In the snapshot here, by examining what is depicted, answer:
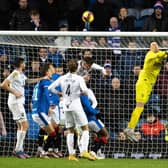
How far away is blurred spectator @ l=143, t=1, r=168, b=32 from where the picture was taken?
18641mm

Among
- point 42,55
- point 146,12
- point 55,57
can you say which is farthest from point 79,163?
point 146,12

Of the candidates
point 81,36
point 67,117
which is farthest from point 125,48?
point 67,117

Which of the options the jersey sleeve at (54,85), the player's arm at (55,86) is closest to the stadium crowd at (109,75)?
the player's arm at (55,86)

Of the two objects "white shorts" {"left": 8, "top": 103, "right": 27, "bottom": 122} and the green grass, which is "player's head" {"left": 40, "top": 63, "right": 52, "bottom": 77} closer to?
"white shorts" {"left": 8, "top": 103, "right": 27, "bottom": 122}

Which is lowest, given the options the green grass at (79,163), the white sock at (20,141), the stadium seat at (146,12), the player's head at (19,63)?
the green grass at (79,163)

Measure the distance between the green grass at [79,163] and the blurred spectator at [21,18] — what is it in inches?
140

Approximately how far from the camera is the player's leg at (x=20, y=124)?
16562mm

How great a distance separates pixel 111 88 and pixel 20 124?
1967 millimetres

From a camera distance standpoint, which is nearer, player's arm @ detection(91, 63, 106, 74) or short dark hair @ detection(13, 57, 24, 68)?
short dark hair @ detection(13, 57, 24, 68)

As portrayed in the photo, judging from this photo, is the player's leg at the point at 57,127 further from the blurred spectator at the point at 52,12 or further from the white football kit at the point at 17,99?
the blurred spectator at the point at 52,12

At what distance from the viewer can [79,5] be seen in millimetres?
19391

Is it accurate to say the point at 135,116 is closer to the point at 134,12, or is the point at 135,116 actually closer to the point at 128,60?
the point at 128,60

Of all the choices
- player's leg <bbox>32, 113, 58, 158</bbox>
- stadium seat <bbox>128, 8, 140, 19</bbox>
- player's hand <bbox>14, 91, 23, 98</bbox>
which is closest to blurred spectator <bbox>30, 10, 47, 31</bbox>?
stadium seat <bbox>128, 8, 140, 19</bbox>

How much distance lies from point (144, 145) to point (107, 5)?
12.3 feet
